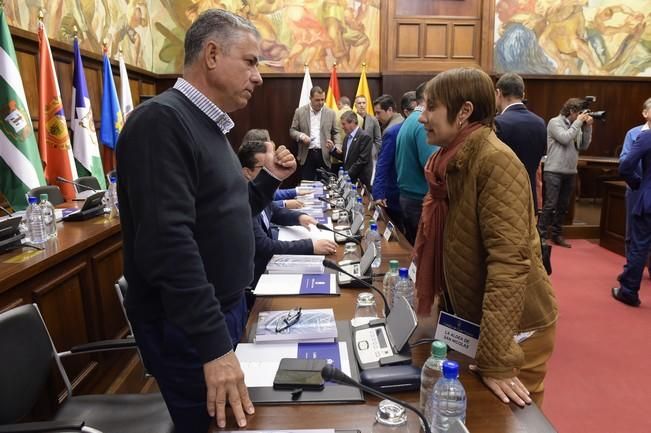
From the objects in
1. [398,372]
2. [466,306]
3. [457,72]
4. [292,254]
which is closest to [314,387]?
[398,372]

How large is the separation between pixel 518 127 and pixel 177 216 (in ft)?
9.11

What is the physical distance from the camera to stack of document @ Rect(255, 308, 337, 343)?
137 cm

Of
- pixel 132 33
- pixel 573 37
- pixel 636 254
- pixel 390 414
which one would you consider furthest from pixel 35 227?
pixel 573 37

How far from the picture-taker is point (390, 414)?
100 cm

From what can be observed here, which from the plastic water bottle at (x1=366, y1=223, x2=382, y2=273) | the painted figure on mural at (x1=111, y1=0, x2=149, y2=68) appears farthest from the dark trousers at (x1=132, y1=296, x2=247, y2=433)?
the painted figure on mural at (x1=111, y1=0, x2=149, y2=68)

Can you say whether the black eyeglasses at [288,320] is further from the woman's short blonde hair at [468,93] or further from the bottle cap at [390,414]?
the woman's short blonde hair at [468,93]

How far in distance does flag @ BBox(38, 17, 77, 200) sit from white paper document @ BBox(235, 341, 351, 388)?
12.6 ft

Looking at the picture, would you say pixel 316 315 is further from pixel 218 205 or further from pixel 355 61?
pixel 355 61

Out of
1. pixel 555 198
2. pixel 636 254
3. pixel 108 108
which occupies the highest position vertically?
pixel 108 108

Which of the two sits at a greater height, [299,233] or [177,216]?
[177,216]

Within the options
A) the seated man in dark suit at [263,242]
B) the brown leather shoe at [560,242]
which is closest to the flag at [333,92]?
the brown leather shoe at [560,242]

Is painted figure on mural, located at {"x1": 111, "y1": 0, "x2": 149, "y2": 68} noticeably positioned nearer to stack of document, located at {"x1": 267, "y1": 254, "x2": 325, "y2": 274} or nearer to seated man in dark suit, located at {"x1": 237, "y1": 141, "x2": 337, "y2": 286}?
seated man in dark suit, located at {"x1": 237, "y1": 141, "x2": 337, "y2": 286}

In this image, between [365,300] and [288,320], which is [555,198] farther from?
[288,320]

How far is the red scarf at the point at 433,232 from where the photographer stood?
1364 millimetres
